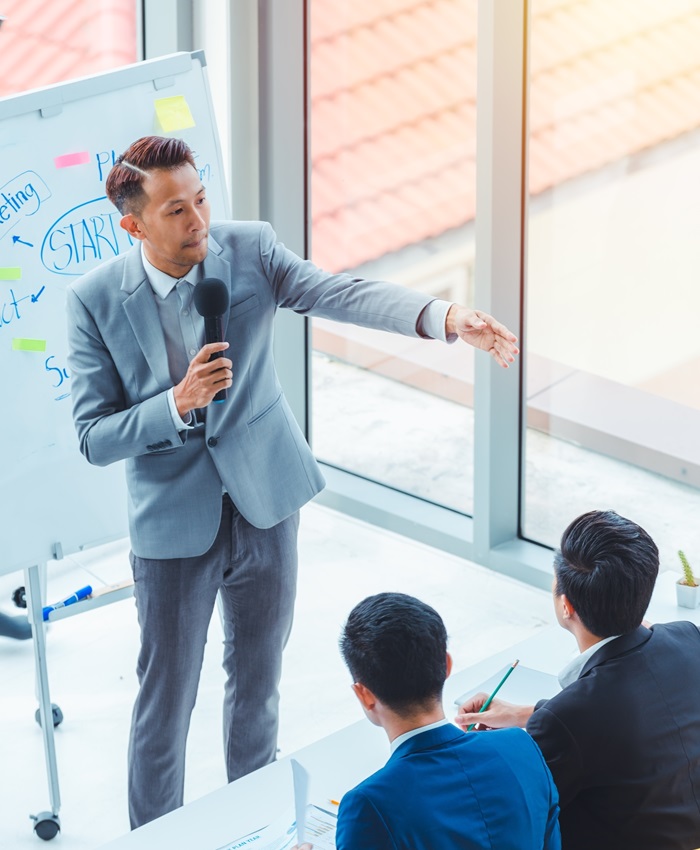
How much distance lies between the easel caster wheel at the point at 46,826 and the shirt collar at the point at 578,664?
161 centimetres

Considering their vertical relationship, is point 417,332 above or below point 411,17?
below

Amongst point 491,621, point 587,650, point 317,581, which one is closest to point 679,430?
point 491,621

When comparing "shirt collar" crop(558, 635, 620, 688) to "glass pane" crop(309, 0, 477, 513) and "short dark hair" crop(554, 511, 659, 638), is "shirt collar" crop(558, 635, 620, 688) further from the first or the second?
"glass pane" crop(309, 0, 477, 513)

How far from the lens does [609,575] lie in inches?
75.7

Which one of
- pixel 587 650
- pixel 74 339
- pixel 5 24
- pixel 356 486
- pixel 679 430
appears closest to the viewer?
pixel 587 650

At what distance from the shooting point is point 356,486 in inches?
202

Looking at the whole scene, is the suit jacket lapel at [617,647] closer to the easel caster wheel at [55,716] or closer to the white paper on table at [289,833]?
the white paper on table at [289,833]

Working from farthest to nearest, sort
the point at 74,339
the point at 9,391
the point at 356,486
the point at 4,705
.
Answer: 1. the point at 356,486
2. the point at 4,705
3. the point at 9,391
4. the point at 74,339

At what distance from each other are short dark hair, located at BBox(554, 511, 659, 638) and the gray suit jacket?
794 millimetres

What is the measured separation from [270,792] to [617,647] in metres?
0.65

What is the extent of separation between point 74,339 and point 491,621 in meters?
2.14

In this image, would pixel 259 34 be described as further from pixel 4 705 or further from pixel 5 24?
pixel 4 705

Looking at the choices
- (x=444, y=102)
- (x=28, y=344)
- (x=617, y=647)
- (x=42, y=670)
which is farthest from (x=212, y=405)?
(x=444, y=102)

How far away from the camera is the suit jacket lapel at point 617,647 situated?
1.88 meters
